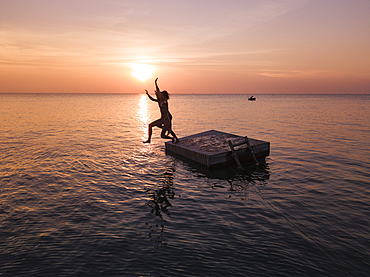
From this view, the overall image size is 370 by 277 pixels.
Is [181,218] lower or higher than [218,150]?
lower

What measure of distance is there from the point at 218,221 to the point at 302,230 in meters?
2.43

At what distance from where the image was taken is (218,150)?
14.2 m

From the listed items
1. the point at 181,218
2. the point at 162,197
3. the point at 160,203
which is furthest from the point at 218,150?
the point at 181,218

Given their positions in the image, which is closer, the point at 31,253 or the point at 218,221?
the point at 31,253

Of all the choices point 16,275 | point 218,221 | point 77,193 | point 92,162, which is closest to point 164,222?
point 218,221

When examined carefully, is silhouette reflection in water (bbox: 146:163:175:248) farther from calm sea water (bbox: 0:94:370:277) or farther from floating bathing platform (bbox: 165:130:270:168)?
floating bathing platform (bbox: 165:130:270:168)

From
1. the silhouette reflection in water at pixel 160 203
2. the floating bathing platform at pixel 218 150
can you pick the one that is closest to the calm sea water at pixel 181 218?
the silhouette reflection in water at pixel 160 203

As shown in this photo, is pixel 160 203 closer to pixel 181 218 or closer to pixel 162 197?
pixel 162 197

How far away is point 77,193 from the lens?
1020 cm

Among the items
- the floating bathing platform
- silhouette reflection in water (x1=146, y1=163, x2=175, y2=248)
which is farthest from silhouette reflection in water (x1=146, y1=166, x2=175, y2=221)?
the floating bathing platform

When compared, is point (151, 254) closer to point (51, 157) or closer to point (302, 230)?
point (302, 230)

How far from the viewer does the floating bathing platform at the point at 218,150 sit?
13.6 metres

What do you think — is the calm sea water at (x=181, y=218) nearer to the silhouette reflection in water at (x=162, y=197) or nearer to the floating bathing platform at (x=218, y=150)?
the silhouette reflection in water at (x=162, y=197)

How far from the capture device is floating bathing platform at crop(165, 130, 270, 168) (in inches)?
534
